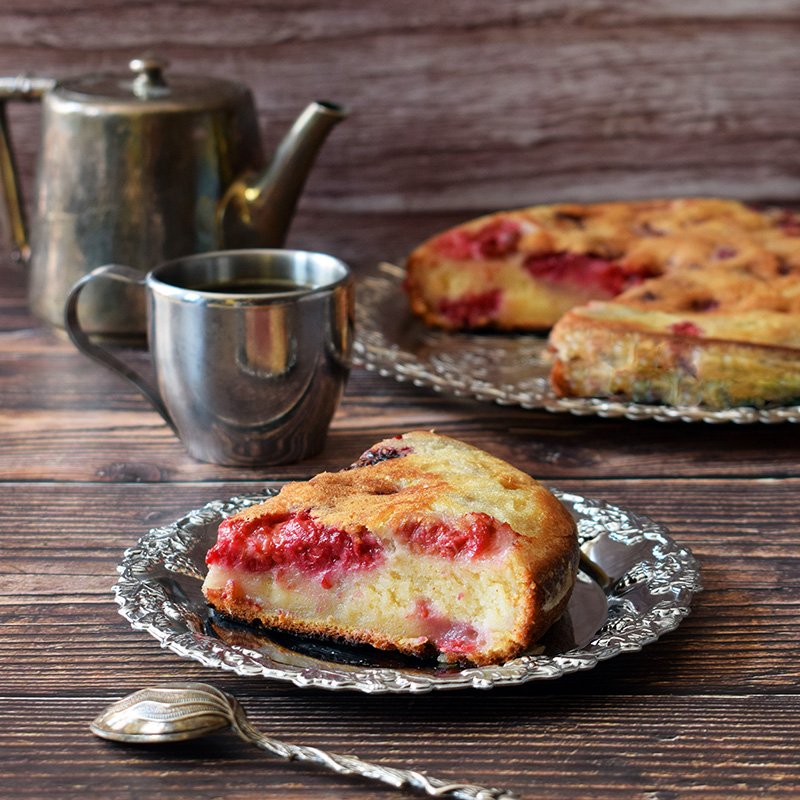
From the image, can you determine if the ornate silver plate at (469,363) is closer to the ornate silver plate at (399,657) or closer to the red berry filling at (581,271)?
the red berry filling at (581,271)

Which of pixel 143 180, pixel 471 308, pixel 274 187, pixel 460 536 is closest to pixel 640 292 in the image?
pixel 471 308

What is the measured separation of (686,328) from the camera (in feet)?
4.75

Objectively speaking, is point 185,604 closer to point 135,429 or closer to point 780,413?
point 135,429

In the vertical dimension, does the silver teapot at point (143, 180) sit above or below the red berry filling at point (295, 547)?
above

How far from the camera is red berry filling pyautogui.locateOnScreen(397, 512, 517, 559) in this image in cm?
88

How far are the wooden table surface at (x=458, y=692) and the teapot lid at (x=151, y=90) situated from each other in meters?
0.41

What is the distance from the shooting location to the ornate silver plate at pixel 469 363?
133 cm

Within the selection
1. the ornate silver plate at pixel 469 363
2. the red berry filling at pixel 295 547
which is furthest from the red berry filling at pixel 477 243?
the red berry filling at pixel 295 547

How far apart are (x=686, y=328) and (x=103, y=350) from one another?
666 mm

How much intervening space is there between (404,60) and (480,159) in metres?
0.21

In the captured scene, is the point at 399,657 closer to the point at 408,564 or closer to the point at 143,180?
the point at 408,564

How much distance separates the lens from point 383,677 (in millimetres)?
809

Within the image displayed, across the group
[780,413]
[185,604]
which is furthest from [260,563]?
[780,413]

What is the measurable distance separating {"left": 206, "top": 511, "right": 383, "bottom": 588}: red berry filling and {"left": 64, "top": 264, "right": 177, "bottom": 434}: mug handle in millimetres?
419
